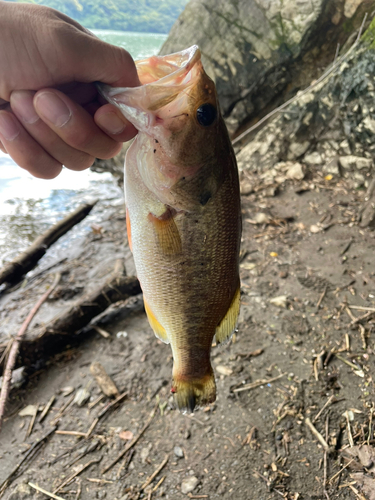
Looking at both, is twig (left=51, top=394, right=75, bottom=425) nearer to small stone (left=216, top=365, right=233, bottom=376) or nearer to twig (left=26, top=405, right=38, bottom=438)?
twig (left=26, top=405, right=38, bottom=438)

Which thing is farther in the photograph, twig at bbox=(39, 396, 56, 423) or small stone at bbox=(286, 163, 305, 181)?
small stone at bbox=(286, 163, 305, 181)

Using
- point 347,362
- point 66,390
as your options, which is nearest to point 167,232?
point 347,362

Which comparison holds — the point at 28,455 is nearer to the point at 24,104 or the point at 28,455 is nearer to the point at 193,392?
the point at 193,392

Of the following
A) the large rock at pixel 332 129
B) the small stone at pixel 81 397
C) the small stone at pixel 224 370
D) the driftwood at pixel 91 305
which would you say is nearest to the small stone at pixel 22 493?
the small stone at pixel 81 397

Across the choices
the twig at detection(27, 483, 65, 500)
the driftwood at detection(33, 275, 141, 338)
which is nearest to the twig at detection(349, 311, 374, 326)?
the driftwood at detection(33, 275, 141, 338)

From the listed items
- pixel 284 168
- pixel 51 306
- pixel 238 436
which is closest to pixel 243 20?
pixel 284 168

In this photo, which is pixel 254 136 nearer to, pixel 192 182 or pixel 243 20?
pixel 243 20

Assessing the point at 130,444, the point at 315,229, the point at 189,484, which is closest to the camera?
the point at 189,484
